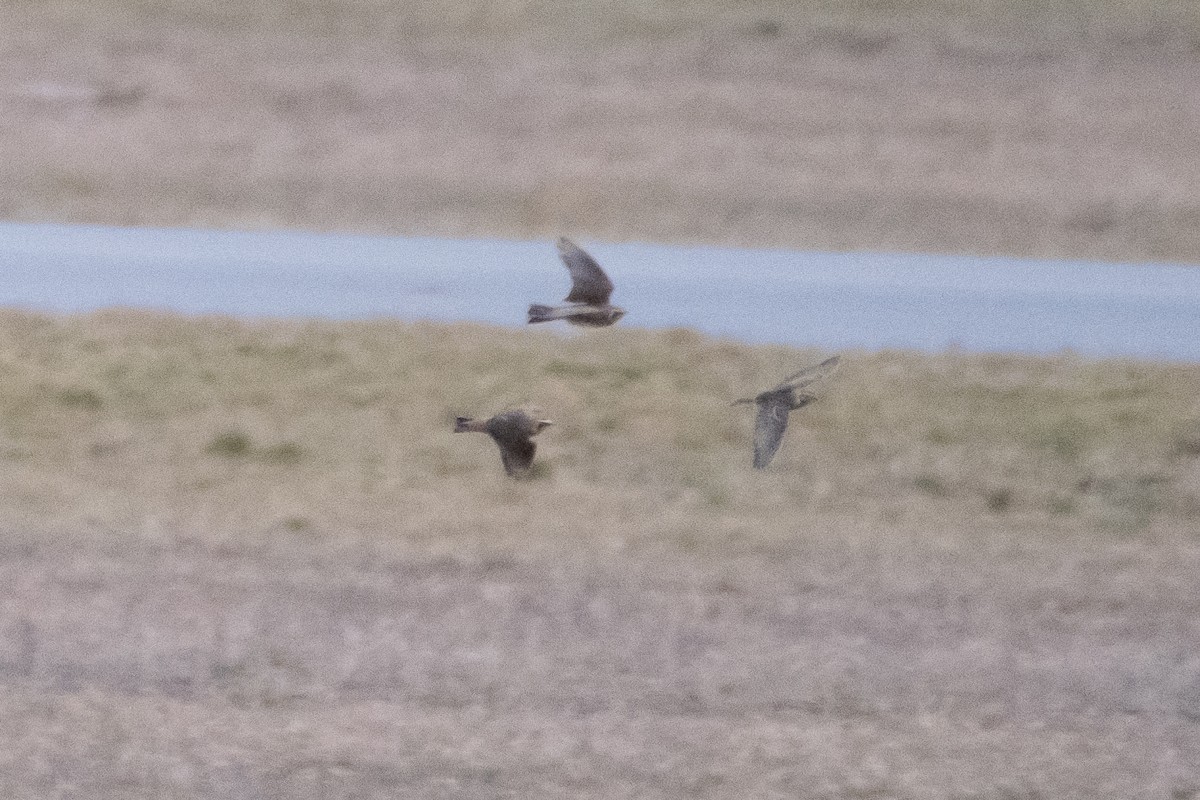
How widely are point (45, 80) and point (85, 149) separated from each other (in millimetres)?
913

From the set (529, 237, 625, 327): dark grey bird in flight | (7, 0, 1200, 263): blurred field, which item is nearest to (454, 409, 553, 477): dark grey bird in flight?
(529, 237, 625, 327): dark grey bird in flight

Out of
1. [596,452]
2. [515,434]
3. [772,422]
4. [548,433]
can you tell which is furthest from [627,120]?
[772,422]

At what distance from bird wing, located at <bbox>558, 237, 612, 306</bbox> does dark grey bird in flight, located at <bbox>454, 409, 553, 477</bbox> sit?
35 centimetres

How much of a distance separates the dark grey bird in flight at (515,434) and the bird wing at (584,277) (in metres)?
0.35

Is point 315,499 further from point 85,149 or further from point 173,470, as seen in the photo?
point 85,149

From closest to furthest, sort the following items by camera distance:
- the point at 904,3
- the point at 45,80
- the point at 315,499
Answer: the point at 315,499
the point at 45,80
the point at 904,3

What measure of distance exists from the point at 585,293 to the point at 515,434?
0.45 meters

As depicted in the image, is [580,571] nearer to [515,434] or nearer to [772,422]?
[515,434]

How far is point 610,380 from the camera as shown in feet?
20.6

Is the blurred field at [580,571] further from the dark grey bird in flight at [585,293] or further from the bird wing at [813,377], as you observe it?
the dark grey bird in flight at [585,293]

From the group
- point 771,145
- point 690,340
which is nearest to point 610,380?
point 690,340

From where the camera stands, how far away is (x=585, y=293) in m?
4.41

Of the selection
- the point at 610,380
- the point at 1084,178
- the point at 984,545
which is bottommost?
the point at 984,545

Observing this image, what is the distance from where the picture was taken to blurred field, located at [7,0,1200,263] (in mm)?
8594
